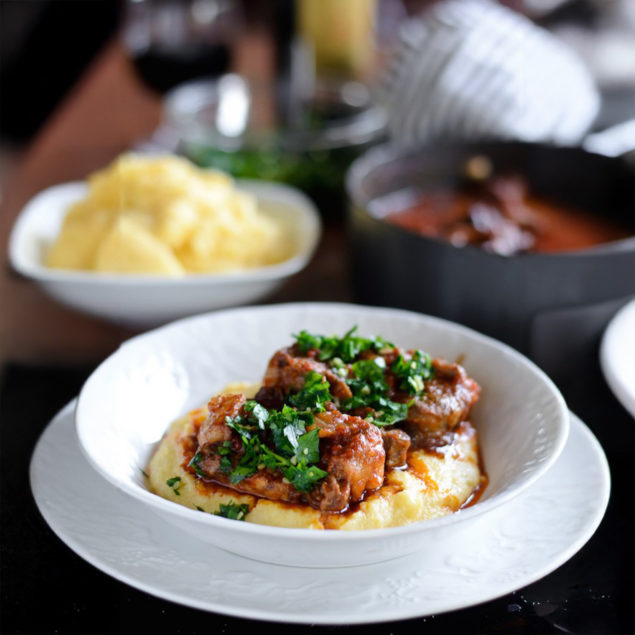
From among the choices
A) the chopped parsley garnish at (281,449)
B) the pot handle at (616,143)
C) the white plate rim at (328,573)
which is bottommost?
the pot handle at (616,143)

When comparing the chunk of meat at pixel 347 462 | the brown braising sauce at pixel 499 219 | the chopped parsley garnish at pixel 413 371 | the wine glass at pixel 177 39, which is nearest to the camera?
the chunk of meat at pixel 347 462

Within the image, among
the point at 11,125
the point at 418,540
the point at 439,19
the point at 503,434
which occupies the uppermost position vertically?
the point at 439,19

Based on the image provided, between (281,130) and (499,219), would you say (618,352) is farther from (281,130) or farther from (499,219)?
(281,130)

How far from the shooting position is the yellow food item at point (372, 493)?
1.31 meters

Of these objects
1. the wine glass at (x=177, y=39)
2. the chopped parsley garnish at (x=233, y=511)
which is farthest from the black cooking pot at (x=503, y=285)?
the wine glass at (x=177, y=39)

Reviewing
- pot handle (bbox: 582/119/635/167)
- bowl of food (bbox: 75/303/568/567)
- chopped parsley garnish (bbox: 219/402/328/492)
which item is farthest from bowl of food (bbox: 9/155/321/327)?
pot handle (bbox: 582/119/635/167)

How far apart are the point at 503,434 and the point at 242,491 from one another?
1.61 feet

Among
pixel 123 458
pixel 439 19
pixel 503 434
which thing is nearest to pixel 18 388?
pixel 123 458

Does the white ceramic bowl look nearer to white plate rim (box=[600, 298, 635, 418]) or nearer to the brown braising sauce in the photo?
the brown braising sauce

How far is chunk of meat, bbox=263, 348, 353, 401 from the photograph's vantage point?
149cm

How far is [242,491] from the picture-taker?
136 cm

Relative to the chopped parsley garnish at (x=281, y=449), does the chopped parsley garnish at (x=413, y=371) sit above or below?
below

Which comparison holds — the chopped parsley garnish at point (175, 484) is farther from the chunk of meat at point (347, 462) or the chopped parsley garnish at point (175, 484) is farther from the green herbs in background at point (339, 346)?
the green herbs in background at point (339, 346)

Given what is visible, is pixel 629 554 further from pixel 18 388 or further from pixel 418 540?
pixel 18 388
